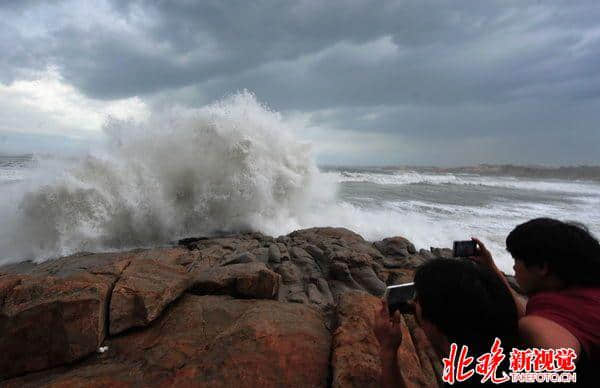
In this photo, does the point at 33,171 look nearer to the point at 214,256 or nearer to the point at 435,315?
the point at 214,256

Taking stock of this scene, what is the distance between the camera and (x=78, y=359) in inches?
96.7

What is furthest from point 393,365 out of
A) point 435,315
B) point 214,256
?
point 214,256

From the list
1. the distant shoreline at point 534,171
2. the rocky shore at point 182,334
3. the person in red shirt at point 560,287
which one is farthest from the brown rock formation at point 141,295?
the distant shoreline at point 534,171

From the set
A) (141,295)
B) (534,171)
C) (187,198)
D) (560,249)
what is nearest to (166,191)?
(187,198)

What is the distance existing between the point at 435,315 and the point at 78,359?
249cm

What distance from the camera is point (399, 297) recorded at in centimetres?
169

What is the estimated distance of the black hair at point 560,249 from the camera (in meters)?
1.52

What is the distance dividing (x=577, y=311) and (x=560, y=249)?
0.93ft

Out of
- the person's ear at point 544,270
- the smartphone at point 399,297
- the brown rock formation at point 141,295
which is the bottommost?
the brown rock formation at point 141,295

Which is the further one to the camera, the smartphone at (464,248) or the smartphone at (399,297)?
the smartphone at (464,248)

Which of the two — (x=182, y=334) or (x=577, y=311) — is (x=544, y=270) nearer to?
(x=577, y=311)

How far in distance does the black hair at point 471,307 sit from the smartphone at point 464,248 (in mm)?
1003

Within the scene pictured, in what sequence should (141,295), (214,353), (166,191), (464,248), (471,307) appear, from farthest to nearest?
(166,191) → (141,295) → (214,353) → (464,248) → (471,307)

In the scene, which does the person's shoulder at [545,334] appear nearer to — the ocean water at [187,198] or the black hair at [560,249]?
the black hair at [560,249]
